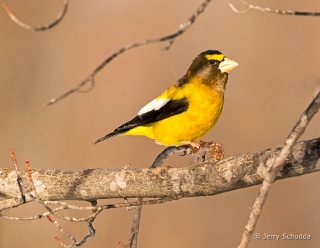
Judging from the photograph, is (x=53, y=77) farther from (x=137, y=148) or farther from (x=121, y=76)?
(x=137, y=148)

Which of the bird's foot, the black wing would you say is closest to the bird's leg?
the bird's foot

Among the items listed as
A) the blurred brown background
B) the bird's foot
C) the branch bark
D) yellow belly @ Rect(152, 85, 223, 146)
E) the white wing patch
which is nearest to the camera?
the branch bark

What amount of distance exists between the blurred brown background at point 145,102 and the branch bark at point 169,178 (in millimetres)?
1012

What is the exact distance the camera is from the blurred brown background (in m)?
2.79

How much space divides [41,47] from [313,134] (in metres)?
1.93

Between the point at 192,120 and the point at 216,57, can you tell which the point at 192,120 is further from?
the point at 216,57

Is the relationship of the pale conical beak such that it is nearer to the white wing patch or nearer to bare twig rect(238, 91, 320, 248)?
the white wing patch

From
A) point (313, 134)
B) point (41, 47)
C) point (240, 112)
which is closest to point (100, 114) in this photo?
point (41, 47)

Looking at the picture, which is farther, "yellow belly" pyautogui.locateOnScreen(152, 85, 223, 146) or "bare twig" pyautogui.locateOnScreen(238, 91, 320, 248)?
"yellow belly" pyautogui.locateOnScreen(152, 85, 223, 146)

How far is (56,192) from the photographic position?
1716 millimetres

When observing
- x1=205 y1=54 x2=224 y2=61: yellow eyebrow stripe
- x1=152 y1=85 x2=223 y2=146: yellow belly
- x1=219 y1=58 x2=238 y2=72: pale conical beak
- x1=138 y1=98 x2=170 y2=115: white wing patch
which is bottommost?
x1=152 y1=85 x2=223 y2=146: yellow belly

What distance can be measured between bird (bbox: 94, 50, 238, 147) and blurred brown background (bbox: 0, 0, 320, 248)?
0.62m

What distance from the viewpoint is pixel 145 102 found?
302cm

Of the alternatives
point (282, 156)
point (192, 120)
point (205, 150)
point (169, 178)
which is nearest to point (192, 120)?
point (192, 120)
